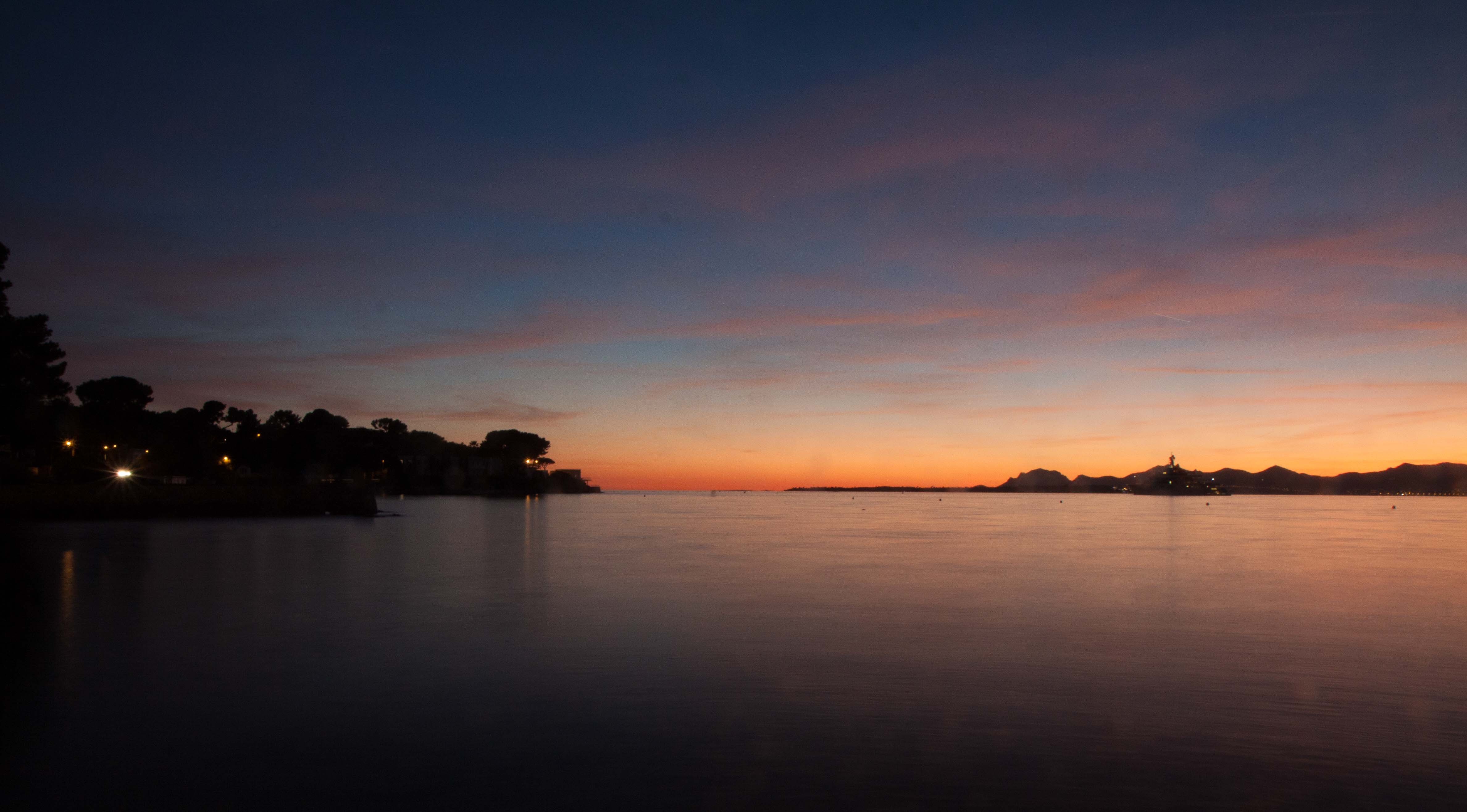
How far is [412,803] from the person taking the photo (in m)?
9.00

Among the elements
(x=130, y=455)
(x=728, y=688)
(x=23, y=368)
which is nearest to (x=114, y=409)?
(x=130, y=455)

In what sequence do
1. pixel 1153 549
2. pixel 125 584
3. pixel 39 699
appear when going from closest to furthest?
pixel 39 699 → pixel 125 584 → pixel 1153 549

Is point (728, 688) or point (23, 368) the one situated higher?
point (23, 368)

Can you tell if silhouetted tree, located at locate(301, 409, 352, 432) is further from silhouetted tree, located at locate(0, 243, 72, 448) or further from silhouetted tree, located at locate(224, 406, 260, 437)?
silhouetted tree, located at locate(0, 243, 72, 448)

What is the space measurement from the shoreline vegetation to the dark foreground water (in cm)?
1241

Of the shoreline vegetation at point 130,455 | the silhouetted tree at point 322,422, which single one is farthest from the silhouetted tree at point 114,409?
the silhouetted tree at point 322,422

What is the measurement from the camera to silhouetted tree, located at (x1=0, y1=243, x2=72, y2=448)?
113 feet

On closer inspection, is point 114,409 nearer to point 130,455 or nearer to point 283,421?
point 130,455

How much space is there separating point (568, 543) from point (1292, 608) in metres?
40.4

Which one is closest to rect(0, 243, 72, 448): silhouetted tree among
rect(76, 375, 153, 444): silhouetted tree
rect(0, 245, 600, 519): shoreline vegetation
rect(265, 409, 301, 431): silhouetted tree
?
rect(0, 245, 600, 519): shoreline vegetation

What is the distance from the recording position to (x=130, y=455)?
Result: 91.8 meters

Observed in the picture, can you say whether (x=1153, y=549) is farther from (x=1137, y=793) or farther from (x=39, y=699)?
(x=39, y=699)

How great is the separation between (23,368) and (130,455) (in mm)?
65750

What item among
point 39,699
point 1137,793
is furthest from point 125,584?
point 1137,793
